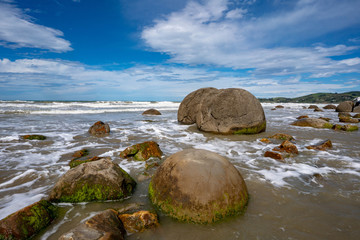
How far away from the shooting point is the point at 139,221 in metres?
2.26

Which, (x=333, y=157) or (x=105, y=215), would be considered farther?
(x=333, y=157)

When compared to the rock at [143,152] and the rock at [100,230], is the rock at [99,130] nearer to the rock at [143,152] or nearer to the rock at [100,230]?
the rock at [143,152]

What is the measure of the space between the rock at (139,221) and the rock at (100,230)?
0.07m

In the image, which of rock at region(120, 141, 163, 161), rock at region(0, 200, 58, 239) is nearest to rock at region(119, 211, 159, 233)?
rock at region(0, 200, 58, 239)

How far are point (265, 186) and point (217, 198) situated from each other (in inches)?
54.6

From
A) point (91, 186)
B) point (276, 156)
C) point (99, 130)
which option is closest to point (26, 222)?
point (91, 186)

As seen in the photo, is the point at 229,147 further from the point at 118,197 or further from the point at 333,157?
the point at 118,197

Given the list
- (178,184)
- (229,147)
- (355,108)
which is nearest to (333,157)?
(229,147)

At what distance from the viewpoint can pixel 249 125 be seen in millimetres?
7707

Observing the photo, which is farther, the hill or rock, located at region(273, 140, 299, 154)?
the hill

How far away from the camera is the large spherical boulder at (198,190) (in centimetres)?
236

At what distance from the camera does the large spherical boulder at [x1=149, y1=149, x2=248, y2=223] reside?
2361 mm

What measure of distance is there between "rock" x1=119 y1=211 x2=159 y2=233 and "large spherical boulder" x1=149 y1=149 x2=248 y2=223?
0.26 meters

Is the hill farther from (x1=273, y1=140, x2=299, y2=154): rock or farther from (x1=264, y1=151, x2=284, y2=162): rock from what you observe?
(x1=264, y1=151, x2=284, y2=162): rock
